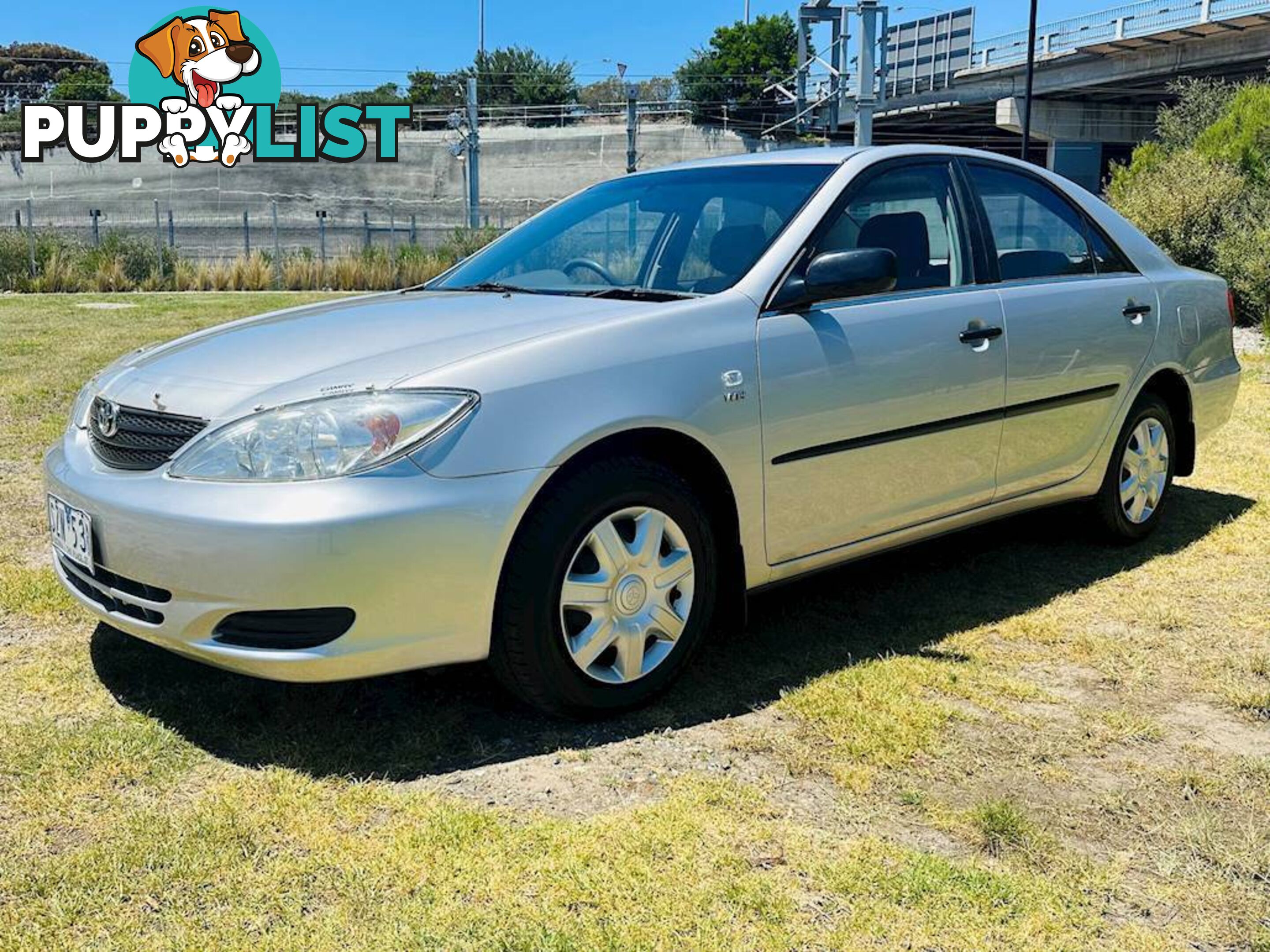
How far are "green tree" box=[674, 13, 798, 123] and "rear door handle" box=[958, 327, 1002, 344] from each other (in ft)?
219

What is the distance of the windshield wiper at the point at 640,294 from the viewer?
3691mm

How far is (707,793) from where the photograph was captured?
2932mm

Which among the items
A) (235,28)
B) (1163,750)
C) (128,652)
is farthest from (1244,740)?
(235,28)

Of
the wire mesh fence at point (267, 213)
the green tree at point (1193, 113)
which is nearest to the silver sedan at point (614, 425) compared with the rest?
the green tree at point (1193, 113)

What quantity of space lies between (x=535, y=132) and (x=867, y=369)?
53.4 meters

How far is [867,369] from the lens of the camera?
150 inches

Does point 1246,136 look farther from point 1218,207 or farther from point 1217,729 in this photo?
point 1217,729

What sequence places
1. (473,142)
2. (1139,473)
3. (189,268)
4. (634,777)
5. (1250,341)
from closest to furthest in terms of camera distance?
(634,777) < (1139,473) < (1250,341) < (189,268) < (473,142)

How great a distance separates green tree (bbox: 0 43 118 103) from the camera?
8094cm

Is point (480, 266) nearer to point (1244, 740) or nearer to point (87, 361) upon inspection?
point (1244, 740)

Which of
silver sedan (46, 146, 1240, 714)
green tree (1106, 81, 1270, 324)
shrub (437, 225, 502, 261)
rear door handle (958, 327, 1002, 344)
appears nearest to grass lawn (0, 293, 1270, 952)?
silver sedan (46, 146, 1240, 714)

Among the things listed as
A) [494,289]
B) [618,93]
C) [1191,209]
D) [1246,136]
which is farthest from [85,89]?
[494,289]

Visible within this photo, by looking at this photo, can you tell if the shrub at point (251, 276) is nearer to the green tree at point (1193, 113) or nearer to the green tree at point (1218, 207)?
the green tree at point (1218, 207)

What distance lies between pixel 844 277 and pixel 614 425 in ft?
2.96
